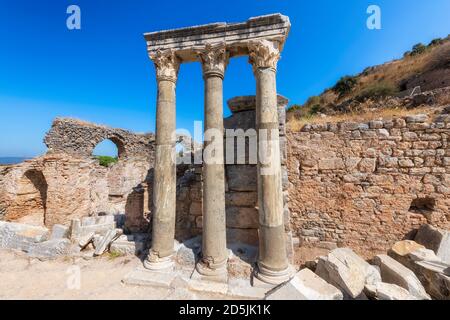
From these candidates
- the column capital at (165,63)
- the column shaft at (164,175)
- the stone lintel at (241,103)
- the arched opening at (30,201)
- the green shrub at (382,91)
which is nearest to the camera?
the column shaft at (164,175)

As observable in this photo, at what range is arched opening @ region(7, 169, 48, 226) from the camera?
7512 mm

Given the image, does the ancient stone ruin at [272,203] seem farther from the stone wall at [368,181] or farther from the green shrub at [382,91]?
the green shrub at [382,91]

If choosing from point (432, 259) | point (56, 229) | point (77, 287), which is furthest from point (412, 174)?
point (56, 229)

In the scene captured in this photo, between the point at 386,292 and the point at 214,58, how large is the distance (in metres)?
5.36

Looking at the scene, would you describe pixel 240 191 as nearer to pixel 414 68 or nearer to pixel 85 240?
pixel 85 240

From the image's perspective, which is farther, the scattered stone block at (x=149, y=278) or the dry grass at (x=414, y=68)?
the dry grass at (x=414, y=68)

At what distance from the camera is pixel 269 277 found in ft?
12.5

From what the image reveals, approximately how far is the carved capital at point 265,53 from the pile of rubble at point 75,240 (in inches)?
208

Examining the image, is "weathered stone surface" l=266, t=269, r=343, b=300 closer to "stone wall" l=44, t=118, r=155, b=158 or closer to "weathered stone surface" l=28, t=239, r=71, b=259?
"weathered stone surface" l=28, t=239, r=71, b=259

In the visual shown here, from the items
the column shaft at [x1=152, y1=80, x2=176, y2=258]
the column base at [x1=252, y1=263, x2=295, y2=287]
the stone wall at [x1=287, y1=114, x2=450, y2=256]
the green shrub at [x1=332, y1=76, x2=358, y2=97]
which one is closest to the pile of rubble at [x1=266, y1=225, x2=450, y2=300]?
the column base at [x1=252, y1=263, x2=295, y2=287]

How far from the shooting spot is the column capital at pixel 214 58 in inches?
170

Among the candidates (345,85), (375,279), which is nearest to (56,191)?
(375,279)

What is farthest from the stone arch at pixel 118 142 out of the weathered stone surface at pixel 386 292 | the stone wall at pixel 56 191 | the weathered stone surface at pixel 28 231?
the weathered stone surface at pixel 386 292

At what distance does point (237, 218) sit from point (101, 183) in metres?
8.06
